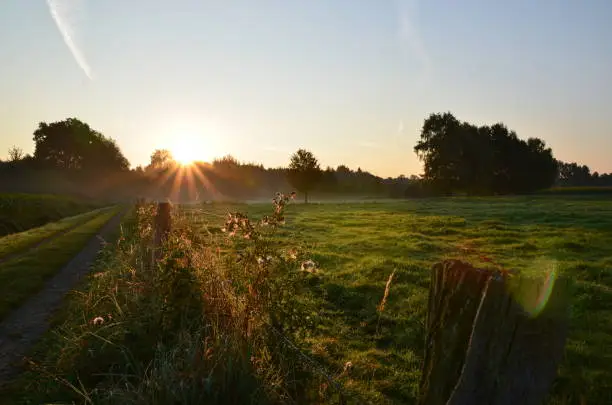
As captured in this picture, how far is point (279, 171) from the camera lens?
136 metres

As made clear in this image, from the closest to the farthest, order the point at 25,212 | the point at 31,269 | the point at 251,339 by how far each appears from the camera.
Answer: the point at 251,339 < the point at 31,269 < the point at 25,212

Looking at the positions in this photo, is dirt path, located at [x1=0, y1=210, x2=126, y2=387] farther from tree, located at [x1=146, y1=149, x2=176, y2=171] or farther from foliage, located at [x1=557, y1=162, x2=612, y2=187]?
foliage, located at [x1=557, y1=162, x2=612, y2=187]

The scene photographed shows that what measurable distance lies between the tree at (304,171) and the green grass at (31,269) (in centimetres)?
5017

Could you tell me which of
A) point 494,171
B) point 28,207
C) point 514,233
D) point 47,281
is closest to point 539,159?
point 494,171

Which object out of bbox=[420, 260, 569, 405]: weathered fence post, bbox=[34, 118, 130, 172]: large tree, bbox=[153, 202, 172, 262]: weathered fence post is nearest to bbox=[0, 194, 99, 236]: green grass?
bbox=[153, 202, 172, 262]: weathered fence post

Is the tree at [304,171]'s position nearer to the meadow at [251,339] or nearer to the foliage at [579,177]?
the meadow at [251,339]

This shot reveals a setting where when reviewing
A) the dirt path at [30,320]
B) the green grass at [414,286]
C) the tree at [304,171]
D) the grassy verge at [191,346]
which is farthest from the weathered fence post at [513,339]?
the tree at [304,171]

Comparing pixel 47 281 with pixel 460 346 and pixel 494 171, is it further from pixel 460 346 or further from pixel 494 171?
pixel 494 171

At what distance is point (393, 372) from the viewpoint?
253 inches

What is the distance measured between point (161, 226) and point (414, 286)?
6.00m

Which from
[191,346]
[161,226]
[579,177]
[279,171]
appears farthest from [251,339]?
[579,177]

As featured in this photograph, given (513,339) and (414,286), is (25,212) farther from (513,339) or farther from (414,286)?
(513,339)

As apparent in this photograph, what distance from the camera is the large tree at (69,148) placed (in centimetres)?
9769

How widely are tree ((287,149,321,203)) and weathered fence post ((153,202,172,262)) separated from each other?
6050 centimetres
